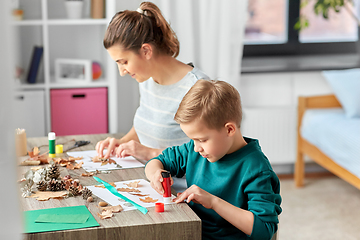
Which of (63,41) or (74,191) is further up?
(63,41)

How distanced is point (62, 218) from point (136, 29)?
2.48ft

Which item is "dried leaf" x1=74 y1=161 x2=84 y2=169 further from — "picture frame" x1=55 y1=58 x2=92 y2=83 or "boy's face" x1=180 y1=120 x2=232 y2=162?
"picture frame" x1=55 y1=58 x2=92 y2=83

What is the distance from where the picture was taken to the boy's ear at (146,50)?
1501 mm

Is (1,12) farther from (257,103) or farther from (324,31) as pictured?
(324,31)

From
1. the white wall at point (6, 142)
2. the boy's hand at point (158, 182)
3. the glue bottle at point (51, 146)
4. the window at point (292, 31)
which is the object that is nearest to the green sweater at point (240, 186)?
the boy's hand at point (158, 182)

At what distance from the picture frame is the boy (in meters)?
1.71

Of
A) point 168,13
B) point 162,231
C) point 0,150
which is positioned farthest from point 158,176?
point 168,13

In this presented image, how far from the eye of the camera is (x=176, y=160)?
131 cm

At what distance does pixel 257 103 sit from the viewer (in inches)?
134

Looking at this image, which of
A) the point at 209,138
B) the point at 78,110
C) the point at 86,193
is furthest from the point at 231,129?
the point at 78,110

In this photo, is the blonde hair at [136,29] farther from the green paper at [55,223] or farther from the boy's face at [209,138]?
the green paper at [55,223]

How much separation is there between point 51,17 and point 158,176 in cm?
212

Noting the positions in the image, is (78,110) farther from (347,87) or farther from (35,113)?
(347,87)

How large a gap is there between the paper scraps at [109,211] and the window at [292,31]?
2691 mm
